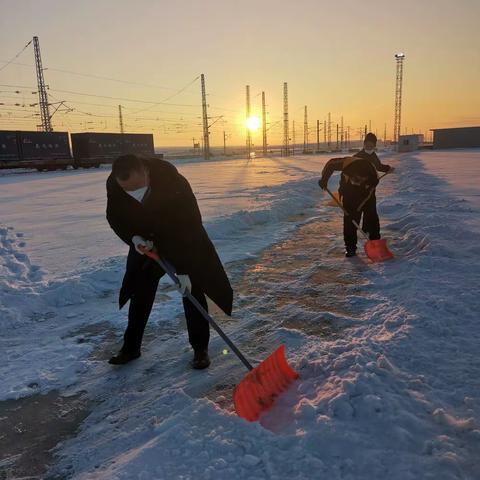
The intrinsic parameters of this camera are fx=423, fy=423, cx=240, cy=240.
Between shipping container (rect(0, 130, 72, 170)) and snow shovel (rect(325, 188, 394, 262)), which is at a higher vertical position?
shipping container (rect(0, 130, 72, 170))

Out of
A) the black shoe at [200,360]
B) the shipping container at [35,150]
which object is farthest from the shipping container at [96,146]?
the black shoe at [200,360]

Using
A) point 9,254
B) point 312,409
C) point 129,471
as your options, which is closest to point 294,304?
point 312,409

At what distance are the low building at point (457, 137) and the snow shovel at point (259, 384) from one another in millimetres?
59442

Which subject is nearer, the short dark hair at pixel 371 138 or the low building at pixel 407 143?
the short dark hair at pixel 371 138

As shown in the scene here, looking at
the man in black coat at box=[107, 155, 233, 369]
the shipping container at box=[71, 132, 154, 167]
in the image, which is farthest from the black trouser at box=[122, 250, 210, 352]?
the shipping container at box=[71, 132, 154, 167]

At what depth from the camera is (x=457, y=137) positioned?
5512 cm

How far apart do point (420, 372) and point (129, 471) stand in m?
1.85

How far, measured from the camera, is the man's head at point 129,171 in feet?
8.79

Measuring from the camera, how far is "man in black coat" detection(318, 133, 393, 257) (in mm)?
6070

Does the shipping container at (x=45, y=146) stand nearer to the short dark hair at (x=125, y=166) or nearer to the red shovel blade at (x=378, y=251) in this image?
the red shovel blade at (x=378, y=251)

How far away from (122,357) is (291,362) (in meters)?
1.31

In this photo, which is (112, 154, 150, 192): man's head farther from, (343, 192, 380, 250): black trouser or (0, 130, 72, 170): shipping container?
(0, 130, 72, 170): shipping container

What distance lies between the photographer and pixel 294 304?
173 inches

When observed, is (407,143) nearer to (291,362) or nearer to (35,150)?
(35,150)
